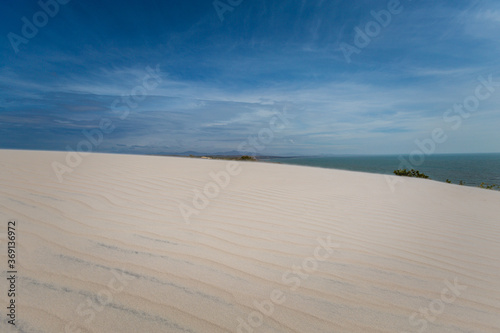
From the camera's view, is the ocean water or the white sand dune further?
the ocean water

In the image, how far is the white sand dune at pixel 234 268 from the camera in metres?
1.43

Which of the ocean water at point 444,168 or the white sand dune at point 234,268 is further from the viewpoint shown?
the ocean water at point 444,168

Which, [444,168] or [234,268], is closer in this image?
[234,268]

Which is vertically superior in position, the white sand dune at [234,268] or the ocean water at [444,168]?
the ocean water at [444,168]

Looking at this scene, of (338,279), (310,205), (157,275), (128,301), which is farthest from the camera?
(310,205)

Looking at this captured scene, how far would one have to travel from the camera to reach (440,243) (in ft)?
9.16

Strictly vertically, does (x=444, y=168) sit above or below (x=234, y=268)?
above

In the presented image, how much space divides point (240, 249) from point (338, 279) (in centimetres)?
85

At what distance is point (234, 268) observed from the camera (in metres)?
1.89

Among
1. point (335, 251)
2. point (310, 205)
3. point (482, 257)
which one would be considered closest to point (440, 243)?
point (482, 257)

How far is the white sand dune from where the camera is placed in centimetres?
143

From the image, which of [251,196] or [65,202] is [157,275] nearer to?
[65,202]

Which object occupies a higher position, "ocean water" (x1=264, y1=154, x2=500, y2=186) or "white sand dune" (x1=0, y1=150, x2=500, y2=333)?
"ocean water" (x1=264, y1=154, x2=500, y2=186)

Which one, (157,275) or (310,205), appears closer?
(157,275)
